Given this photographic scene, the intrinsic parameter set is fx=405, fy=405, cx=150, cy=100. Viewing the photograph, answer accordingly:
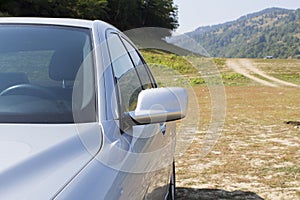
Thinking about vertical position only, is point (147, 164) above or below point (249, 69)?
above

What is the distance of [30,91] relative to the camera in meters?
1.93

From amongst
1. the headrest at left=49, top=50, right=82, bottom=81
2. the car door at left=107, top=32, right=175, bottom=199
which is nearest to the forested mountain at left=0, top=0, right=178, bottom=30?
the car door at left=107, top=32, right=175, bottom=199

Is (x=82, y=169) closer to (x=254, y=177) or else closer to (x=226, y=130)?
(x=254, y=177)

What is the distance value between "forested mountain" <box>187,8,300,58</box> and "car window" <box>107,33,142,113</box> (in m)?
0.52

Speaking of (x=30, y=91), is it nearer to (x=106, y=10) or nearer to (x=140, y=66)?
(x=140, y=66)

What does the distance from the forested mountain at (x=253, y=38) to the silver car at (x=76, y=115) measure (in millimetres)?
829

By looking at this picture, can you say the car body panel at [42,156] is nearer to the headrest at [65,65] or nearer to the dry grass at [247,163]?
the headrest at [65,65]

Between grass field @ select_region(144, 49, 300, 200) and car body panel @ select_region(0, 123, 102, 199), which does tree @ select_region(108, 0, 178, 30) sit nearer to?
grass field @ select_region(144, 49, 300, 200)

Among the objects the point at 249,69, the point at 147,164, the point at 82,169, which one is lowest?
the point at 249,69

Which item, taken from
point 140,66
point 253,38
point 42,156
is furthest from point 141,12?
point 42,156

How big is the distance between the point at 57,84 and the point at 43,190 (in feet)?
3.22

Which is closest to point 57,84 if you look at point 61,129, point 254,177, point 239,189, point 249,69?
point 61,129

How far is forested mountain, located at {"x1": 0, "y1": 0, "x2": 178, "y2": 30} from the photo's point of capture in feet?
113

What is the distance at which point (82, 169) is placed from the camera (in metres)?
1.27
